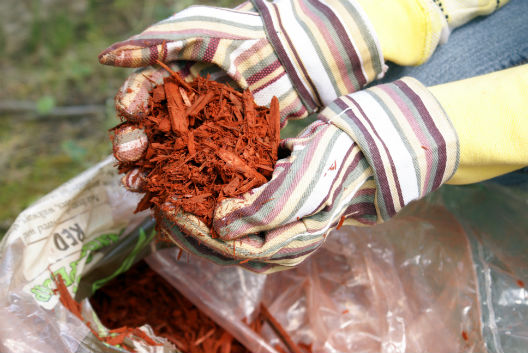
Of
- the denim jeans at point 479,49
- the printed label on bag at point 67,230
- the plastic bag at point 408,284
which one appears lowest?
the plastic bag at point 408,284

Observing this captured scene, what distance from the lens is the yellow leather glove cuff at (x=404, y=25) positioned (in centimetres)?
68

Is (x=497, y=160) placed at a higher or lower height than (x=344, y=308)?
higher

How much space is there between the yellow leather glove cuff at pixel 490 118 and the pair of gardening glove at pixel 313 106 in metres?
0.02

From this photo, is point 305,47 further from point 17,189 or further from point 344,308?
point 17,189

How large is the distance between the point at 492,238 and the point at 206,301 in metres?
0.64

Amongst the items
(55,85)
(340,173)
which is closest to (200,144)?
(340,173)

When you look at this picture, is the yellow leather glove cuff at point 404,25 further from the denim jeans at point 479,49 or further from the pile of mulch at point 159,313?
the pile of mulch at point 159,313

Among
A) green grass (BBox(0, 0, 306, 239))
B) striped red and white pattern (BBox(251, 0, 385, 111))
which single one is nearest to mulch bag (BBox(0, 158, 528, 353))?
striped red and white pattern (BBox(251, 0, 385, 111))

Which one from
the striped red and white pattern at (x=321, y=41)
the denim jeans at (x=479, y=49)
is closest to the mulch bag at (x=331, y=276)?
the denim jeans at (x=479, y=49)

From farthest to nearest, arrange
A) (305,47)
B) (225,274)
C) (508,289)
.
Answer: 1. (225,274)
2. (508,289)
3. (305,47)

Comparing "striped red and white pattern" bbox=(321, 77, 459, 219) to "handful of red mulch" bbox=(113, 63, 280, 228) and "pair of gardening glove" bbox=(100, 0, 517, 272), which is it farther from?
"handful of red mulch" bbox=(113, 63, 280, 228)

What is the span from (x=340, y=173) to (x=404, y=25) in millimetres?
302

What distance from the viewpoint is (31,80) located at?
6.02 ft

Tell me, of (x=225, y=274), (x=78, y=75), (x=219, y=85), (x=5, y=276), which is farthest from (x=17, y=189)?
(x=219, y=85)
